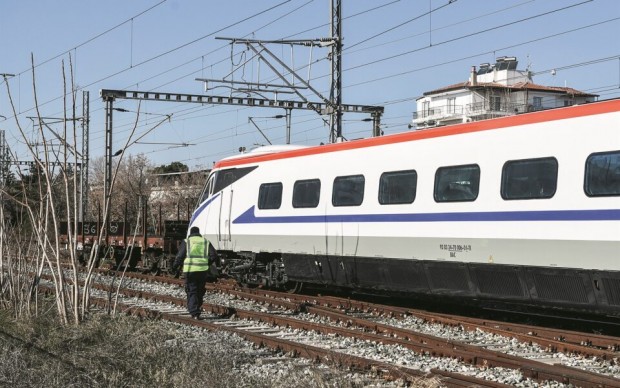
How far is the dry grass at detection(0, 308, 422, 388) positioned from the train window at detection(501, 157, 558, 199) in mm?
4316

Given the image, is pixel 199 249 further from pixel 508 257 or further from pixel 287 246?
pixel 508 257

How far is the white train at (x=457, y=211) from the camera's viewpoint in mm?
10664

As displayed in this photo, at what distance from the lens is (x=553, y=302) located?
37.0ft

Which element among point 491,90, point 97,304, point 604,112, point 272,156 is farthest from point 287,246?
point 491,90

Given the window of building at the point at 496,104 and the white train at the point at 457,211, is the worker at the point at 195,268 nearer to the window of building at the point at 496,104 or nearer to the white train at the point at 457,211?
the white train at the point at 457,211

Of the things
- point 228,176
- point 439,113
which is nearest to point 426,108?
point 439,113

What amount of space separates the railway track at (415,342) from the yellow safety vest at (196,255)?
90 cm

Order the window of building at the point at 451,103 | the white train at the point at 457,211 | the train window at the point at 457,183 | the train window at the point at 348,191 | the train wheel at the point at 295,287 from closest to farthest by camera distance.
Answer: the white train at the point at 457,211 < the train window at the point at 457,183 < the train window at the point at 348,191 < the train wheel at the point at 295,287 < the window of building at the point at 451,103

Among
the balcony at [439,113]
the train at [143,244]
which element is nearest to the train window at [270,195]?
the train at [143,244]

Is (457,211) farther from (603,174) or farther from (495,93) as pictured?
(495,93)

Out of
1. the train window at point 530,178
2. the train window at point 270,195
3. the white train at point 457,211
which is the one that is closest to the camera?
the white train at point 457,211

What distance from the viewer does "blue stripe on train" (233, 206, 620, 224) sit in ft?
34.7

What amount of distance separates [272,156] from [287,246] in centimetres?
213

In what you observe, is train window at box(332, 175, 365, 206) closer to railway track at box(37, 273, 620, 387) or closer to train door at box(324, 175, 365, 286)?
train door at box(324, 175, 365, 286)
